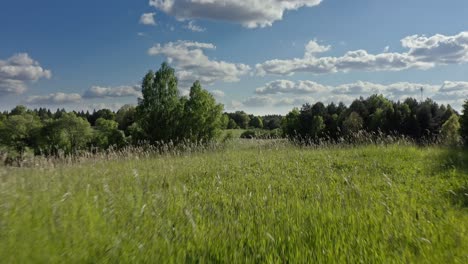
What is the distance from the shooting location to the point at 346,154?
447 inches

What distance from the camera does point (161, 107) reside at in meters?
39.2

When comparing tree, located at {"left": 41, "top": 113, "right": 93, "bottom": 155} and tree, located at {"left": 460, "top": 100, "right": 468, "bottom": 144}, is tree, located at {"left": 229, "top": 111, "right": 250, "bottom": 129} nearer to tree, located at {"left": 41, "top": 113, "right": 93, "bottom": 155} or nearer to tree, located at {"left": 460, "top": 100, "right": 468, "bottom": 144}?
tree, located at {"left": 41, "top": 113, "right": 93, "bottom": 155}

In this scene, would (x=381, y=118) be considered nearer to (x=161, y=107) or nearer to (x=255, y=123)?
(x=161, y=107)

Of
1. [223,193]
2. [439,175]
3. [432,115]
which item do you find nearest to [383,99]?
[432,115]

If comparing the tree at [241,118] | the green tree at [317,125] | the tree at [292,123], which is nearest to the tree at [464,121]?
the green tree at [317,125]

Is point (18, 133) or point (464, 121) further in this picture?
point (18, 133)

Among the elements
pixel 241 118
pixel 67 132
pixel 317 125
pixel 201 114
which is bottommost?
pixel 317 125

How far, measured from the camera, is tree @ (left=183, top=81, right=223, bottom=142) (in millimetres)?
38188

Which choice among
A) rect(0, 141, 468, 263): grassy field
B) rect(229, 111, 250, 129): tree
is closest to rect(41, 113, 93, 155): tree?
rect(229, 111, 250, 129): tree

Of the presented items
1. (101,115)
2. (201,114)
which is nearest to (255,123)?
(101,115)

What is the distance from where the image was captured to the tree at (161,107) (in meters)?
38.1

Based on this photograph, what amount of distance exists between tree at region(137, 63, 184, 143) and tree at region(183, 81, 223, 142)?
42.2 inches

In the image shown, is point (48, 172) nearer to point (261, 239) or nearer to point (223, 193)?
point (223, 193)

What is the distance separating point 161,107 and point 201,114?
4.67m
